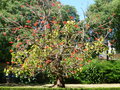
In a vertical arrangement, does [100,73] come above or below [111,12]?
below

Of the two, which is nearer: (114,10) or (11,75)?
(11,75)

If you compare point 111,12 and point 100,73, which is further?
point 111,12

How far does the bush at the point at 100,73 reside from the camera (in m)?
21.3

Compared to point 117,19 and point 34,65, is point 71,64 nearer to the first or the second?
point 34,65

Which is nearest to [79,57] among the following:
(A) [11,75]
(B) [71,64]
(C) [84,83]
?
(B) [71,64]

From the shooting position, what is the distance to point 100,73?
70.2 ft

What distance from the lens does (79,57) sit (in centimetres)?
1098

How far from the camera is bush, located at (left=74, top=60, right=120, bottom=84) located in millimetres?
21328

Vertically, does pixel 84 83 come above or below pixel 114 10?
below

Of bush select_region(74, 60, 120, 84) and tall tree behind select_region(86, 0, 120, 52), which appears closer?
bush select_region(74, 60, 120, 84)

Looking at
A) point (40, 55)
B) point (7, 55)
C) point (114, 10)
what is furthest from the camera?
point (114, 10)

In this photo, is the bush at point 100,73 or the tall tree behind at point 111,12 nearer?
the bush at point 100,73

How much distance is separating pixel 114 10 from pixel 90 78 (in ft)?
29.4

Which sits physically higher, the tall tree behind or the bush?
the tall tree behind
